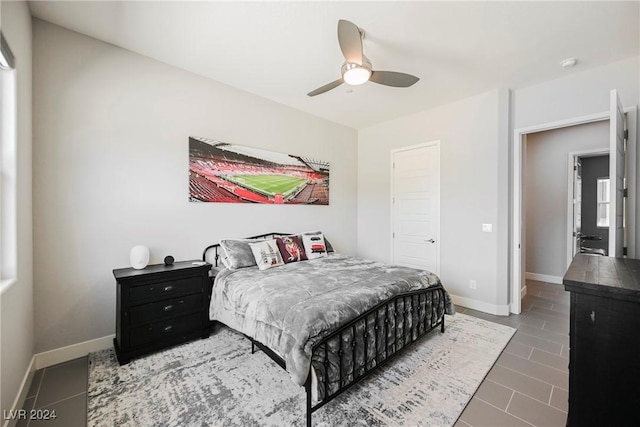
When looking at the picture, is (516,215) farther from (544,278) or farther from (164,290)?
(164,290)

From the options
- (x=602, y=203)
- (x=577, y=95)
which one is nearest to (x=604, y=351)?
(x=577, y=95)

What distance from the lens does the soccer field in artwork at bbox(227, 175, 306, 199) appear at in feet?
12.1

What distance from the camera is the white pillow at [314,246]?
3.71 meters

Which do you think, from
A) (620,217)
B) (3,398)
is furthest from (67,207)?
(620,217)

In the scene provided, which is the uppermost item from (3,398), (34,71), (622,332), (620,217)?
(34,71)

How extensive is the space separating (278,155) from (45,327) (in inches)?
122

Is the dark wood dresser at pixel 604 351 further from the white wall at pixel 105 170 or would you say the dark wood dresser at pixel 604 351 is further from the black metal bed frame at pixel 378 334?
the white wall at pixel 105 170

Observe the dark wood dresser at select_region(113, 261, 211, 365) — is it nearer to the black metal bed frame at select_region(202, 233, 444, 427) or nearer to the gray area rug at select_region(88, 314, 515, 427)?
the gray area rug at select_region(88, 314, 515, 427)

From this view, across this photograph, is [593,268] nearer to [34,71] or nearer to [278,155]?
Answer: [278,155]

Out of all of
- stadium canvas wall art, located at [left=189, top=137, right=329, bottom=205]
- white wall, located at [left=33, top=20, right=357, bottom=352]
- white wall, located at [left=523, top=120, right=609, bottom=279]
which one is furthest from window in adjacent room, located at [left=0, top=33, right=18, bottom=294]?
white wall, located at [left=523, top=120, right=609, bottom=279]

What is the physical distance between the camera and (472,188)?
382 cm

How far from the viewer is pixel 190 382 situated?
217 cm

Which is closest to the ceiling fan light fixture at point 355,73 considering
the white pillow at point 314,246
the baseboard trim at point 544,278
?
the white pillow at point 314,246

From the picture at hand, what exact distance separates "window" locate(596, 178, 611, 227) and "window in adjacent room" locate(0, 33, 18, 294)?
804 centimetres
